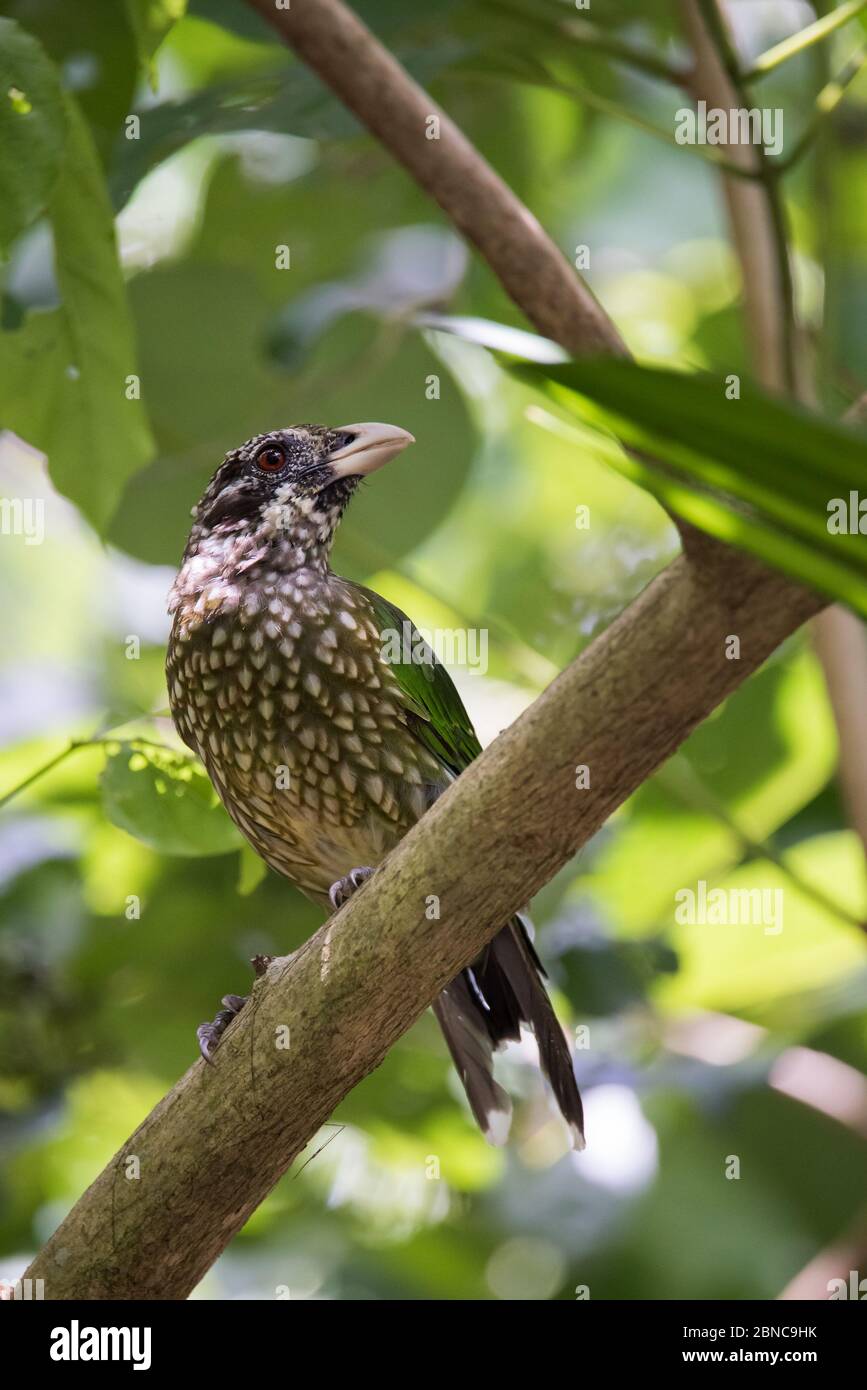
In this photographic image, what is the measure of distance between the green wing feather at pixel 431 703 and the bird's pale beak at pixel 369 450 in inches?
7.7

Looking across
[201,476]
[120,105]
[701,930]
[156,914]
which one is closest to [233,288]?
[120,105]

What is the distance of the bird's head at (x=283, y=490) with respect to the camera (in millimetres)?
2430

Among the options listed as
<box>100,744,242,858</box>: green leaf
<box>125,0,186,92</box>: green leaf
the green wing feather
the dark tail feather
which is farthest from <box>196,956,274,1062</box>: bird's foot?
<box>125,0,186,92</box>: green leaf

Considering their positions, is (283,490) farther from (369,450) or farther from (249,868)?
(249,868)

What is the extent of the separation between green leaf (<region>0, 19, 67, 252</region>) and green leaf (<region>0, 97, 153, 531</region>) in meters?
0.10

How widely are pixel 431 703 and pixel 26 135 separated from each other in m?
1.04

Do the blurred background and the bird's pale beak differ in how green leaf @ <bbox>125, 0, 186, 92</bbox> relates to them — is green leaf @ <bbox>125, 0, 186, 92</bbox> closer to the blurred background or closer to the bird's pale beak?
the blurred background

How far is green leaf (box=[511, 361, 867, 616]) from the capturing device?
2.05ft

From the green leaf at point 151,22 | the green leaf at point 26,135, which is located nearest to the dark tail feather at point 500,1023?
the green leaf at point 26,135

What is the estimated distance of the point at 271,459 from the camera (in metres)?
2.48

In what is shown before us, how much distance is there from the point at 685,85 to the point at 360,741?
1485mm

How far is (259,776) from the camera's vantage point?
241 centimetres

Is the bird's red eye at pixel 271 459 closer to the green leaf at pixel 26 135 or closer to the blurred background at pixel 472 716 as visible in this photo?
the blurred background at pixel 472 716

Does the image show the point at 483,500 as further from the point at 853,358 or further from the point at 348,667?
the point at 348,667
